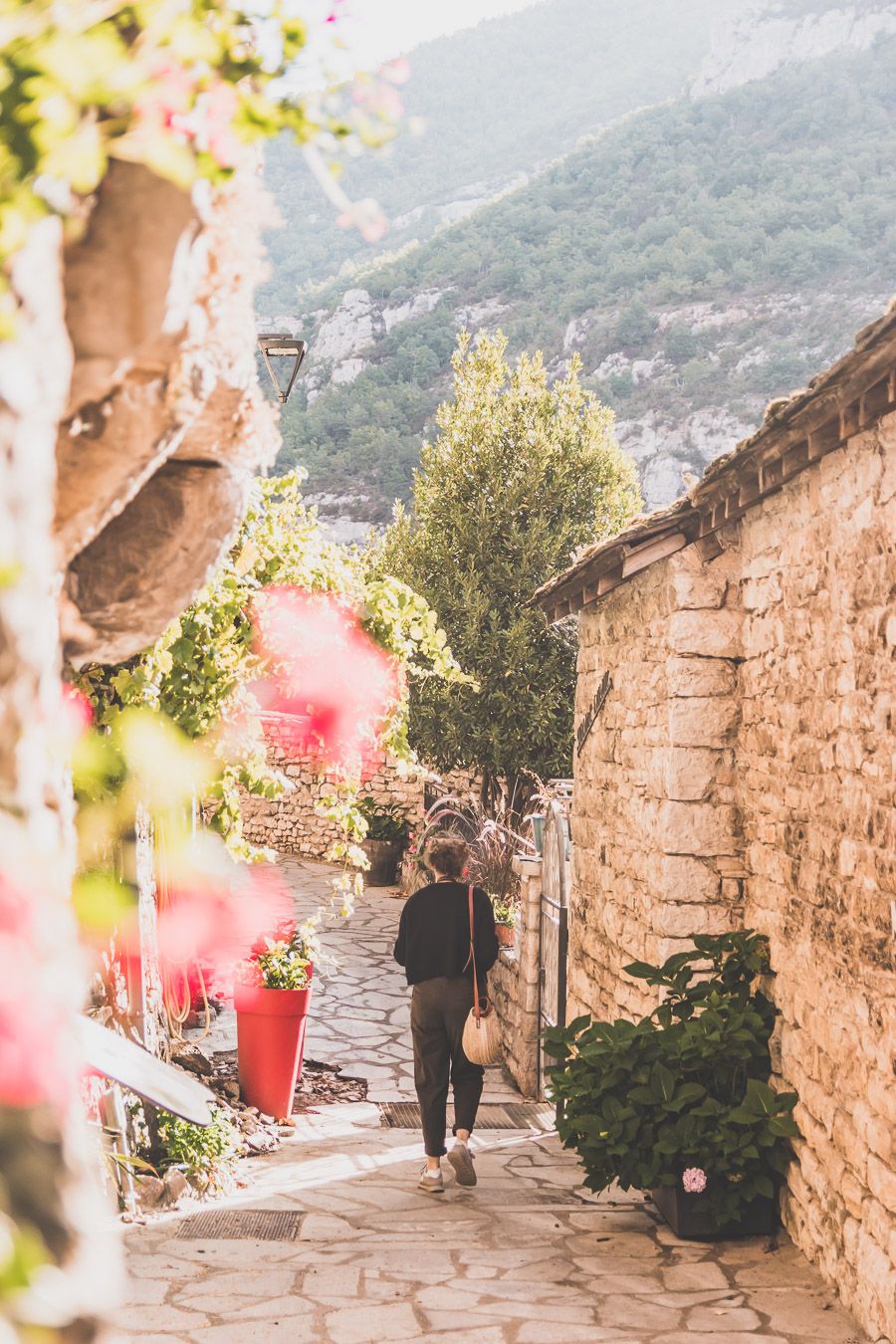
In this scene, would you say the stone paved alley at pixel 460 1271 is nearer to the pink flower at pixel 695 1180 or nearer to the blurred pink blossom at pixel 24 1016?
the pink flower at pixel 695 1180

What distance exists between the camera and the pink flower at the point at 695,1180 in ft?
14.5

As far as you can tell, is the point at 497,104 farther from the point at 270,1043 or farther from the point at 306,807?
the point at 270,1043

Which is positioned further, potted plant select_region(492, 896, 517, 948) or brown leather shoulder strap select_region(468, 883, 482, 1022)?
potted plant select_region(492, 896, 517, 948)

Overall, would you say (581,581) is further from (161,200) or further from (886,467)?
(161,200)

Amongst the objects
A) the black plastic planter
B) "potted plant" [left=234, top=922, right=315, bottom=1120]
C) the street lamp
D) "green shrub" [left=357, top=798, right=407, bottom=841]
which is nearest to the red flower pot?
"potted plant" [left=234, top=922, right=315, bottom=1120]

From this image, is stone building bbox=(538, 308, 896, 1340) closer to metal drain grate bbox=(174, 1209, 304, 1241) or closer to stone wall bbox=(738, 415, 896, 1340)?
stone wall bbox=(738, 415, 896, 1340)

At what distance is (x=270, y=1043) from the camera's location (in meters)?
6.90

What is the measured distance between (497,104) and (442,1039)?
62.2 meters

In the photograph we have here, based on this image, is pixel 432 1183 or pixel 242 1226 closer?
pixel 242 1226

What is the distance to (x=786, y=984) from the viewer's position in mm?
4566

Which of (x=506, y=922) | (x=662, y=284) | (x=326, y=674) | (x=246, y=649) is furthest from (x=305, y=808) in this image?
(x=662, y=284)

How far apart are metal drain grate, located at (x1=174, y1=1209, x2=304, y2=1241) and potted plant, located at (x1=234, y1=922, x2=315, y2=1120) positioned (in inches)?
62.9

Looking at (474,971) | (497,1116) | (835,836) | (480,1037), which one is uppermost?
(835,836)

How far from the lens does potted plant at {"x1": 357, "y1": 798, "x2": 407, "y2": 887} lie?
1661 centimetres
